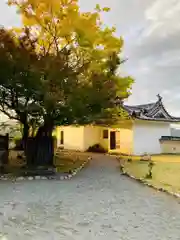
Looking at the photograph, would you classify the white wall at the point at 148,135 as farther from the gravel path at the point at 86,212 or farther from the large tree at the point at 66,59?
the gravel path at the point at 86,212

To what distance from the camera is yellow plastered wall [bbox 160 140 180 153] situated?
21486 millimetres

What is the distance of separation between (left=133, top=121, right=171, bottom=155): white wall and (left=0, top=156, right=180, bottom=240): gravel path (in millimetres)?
10591

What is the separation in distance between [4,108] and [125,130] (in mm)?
9613

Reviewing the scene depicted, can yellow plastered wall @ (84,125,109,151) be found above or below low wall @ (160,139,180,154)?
above

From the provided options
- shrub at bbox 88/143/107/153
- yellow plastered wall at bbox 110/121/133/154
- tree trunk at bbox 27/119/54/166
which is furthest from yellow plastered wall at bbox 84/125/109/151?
tree trunk at bbox 27/119/54/166

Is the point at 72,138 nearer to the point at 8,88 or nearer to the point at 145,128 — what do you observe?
the point at 145,128

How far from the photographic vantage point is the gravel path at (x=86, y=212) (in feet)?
14.8

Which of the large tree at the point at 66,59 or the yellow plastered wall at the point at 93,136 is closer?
the large tree at the point at 66,59

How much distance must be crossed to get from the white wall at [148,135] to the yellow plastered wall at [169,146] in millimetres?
429

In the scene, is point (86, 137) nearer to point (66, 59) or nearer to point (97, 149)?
point (97, 149)

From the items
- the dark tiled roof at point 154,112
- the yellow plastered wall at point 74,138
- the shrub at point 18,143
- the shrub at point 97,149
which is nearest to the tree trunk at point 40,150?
the dark tiled roof at point 154,112

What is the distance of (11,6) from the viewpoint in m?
11.0

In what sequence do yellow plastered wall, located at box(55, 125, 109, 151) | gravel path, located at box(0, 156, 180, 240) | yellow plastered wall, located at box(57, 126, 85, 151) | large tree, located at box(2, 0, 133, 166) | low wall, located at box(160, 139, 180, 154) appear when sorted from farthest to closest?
1. yellow plastered wall, located at box(57, 126, 85, 151)
2. yellow plastered wall, located at box(55, 125, 109, 151)
3. low wall, located at box(160, 139, 180, 154)
4. large tree, located at box(2, 0, 133, 166)
5. gravel path, located at box(0, 156, 180, 240)

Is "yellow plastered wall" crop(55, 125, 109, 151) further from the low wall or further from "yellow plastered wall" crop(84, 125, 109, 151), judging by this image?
the low wall
